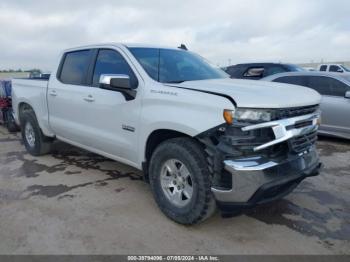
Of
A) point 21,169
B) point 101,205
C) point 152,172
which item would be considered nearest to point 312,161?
point 152,172

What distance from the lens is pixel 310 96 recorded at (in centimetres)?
346

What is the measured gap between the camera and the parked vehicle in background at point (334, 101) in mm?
6914

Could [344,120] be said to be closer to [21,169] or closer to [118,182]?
[118,182]

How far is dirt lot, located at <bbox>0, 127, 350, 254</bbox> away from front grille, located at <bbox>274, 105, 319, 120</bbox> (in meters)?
1.20

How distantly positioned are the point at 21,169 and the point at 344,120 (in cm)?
621

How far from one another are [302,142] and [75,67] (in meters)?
3.47

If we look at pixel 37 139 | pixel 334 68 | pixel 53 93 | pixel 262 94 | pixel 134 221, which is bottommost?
pixel 134 221

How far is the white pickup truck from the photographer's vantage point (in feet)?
9.75

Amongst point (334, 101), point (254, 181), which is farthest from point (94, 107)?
point (334, 101)

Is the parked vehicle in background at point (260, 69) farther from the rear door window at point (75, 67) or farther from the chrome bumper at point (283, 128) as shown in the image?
the chrome bumper at point (283, 128)

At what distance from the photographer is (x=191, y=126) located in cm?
316

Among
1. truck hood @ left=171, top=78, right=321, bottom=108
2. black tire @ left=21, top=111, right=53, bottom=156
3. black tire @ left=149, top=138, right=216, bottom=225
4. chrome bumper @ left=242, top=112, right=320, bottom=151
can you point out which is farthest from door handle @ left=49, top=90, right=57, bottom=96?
chrome bumper @ left=242, top=112, right=320, bottom=151

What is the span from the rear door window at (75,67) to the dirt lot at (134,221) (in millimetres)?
1452

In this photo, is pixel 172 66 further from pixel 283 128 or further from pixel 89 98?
pixel 283 128
